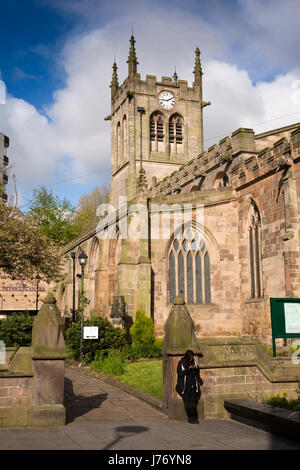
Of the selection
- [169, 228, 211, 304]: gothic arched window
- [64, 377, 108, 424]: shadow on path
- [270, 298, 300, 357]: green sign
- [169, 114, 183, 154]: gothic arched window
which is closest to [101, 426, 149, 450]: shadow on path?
[64, 377, 108, 424]: shadow on path

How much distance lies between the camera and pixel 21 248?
25.2 metres

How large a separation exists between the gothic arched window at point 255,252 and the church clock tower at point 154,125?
24.8 meters

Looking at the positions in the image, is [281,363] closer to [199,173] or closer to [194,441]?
[194,441]

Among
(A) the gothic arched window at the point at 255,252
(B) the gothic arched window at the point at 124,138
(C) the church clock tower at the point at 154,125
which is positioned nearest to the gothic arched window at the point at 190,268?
(A) the gothic arched window at the point at 255,252

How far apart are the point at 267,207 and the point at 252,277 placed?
348cm

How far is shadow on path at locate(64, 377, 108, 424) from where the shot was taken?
10.6 m

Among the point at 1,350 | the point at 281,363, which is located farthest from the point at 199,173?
the point at 1,350

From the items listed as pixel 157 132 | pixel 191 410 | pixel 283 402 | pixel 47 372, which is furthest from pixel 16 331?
pixel 157 132

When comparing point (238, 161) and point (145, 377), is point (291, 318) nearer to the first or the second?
point (145, 377)

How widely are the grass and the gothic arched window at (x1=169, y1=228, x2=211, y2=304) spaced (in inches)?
257

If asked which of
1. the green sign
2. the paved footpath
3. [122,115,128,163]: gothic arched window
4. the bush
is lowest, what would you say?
the paved footpath

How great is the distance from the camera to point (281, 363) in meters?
11.3

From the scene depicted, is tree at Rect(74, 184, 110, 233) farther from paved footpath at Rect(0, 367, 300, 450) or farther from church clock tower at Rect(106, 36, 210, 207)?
paved footpath at Rect(0, 367, 300, 450)

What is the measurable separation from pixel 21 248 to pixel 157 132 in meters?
29.0
